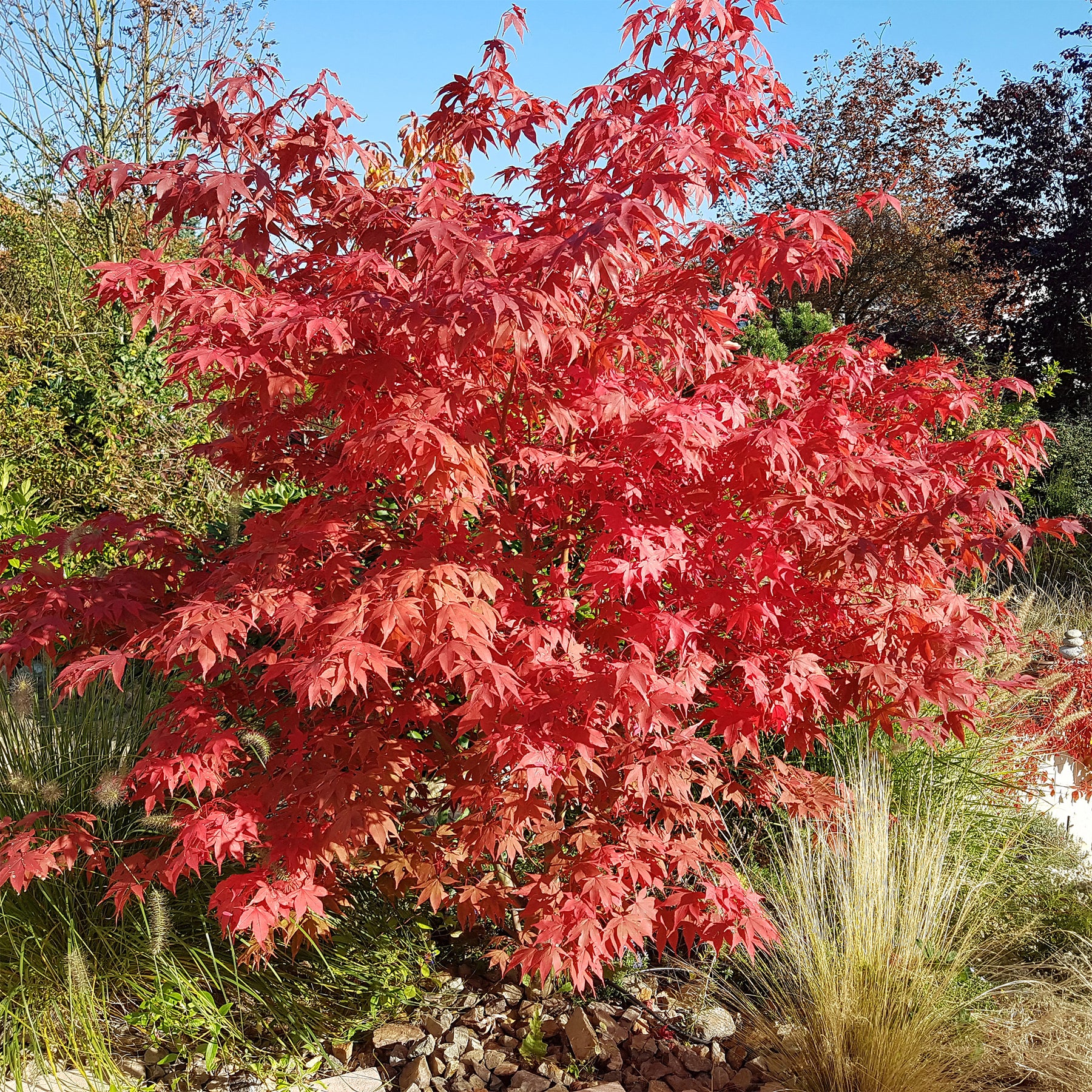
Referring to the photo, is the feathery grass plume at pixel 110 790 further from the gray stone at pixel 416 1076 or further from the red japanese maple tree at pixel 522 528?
the gray stone at pixel 416 1076

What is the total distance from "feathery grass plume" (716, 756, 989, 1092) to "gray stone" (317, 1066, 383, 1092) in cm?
138

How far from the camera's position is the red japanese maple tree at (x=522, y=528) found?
2.62 metres

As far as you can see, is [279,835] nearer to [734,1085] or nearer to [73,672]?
[73,672]

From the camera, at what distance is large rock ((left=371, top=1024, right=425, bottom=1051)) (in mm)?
3582

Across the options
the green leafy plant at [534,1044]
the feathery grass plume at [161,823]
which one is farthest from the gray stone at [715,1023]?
the feathery grass plume at [161,823]

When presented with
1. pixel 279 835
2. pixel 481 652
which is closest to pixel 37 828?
pixel 279 835

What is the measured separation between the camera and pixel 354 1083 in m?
3.34

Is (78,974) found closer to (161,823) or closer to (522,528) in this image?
(161,823)

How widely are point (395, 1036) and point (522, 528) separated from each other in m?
2.01

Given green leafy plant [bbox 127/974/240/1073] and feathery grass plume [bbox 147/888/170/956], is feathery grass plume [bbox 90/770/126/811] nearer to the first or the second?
feathery grass plume [bbox 147/888/170/956]

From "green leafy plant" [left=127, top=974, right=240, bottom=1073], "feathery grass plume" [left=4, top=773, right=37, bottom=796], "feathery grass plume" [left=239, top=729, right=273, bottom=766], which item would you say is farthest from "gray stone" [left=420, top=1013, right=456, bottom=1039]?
"feathery grass plume" [left=4, top=773, right=37, bottom=796]

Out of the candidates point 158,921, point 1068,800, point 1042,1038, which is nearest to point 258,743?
point 158,921

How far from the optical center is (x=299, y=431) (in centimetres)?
346

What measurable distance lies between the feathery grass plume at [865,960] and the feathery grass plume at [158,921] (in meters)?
2.10
